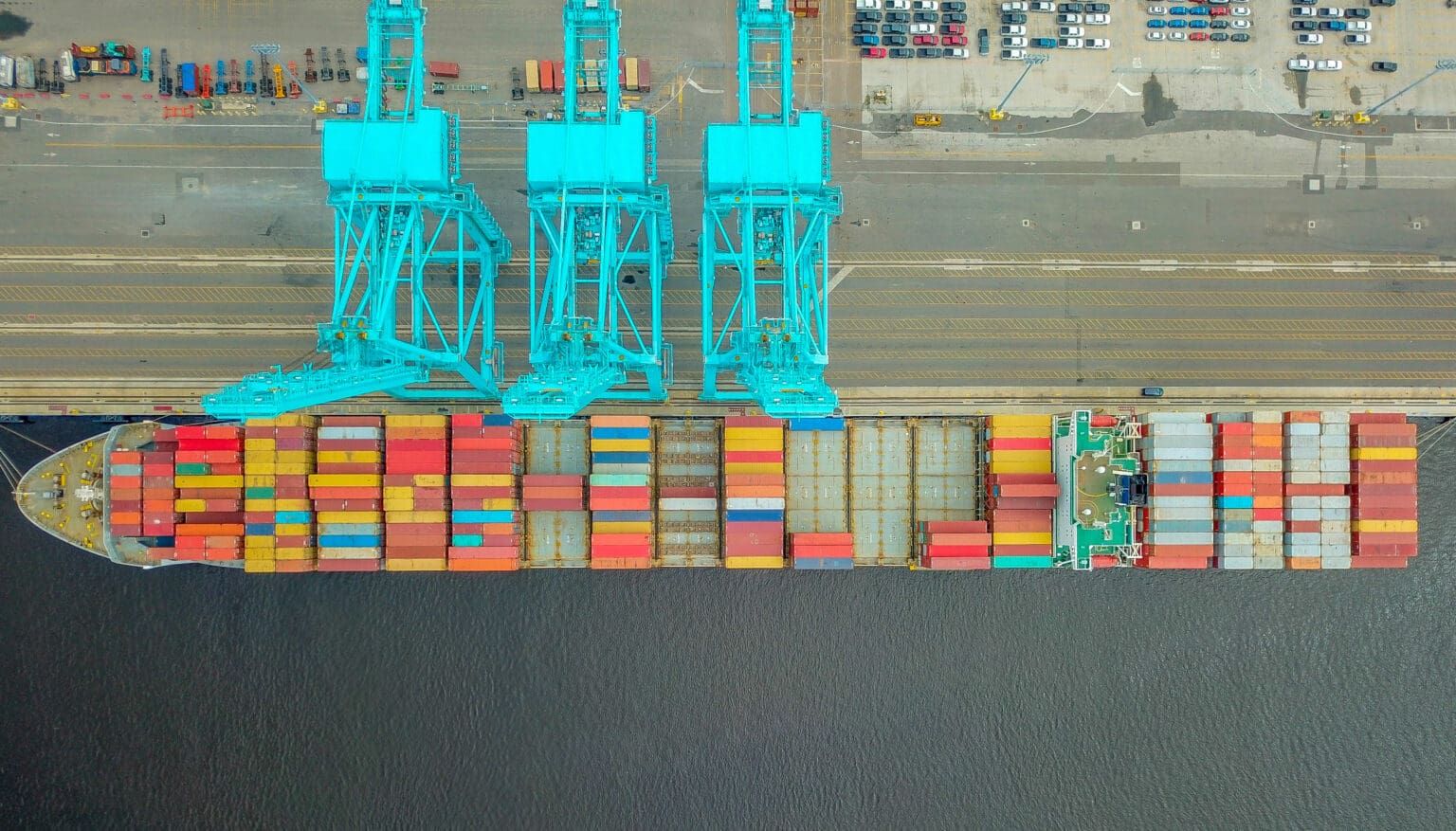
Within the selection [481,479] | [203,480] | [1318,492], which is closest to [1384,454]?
[1318,492]

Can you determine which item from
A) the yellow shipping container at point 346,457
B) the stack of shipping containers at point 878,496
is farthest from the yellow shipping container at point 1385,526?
the yellow shipping container at point 346,457

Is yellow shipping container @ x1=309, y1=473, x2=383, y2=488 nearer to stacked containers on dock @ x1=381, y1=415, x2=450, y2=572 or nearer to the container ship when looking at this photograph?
the container ship

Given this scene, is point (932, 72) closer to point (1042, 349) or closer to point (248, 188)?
point (1042, 349)

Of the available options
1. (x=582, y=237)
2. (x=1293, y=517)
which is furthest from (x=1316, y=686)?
(x=582, y=237)

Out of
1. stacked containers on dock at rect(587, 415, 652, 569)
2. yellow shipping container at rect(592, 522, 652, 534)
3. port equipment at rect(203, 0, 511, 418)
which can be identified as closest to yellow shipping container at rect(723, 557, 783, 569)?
stacked containers on dock at rect(587, 415, 652, 569)

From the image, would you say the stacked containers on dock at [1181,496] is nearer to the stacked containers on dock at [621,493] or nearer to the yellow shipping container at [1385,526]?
the yellow shipping container at [1385,526]

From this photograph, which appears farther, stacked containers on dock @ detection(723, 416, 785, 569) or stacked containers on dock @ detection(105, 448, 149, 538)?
stacked containers on dock @ detection(723, 416, 785, 569)
